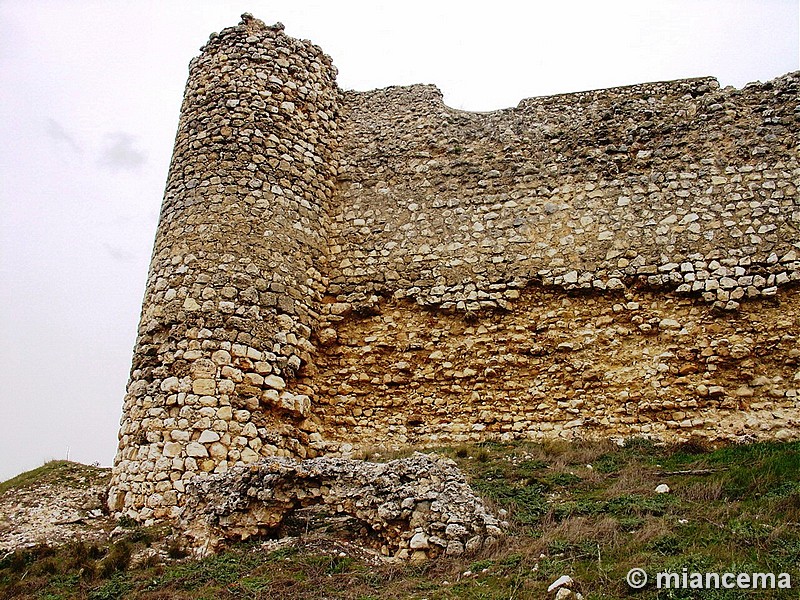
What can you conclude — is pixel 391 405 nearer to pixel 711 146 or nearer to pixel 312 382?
pixel 312 382

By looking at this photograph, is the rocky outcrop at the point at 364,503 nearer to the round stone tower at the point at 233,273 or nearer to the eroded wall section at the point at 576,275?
the round stone tower at the point at 233,273

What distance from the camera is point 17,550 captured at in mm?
7254

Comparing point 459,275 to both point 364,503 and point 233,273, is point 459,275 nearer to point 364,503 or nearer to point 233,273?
point 233,273

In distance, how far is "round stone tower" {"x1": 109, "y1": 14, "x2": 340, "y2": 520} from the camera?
28.4 feet

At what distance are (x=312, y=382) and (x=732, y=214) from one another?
6187 millimetres

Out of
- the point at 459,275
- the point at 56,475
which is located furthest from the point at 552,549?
the point at 56,475

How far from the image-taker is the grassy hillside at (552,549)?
204 inches

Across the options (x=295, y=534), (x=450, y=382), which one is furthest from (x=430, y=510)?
(x=450, y=382)

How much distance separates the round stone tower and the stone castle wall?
0.03 m

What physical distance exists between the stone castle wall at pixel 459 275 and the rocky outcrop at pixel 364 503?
127 centimetres

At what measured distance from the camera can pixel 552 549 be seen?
5617 mm

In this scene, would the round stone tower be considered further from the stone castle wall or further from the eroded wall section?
the eroded wall section

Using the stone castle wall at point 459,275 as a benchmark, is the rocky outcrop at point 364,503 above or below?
below


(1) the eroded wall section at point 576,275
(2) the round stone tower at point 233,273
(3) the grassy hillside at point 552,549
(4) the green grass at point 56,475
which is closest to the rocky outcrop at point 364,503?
(3) the grassy hillside at point 552,549
